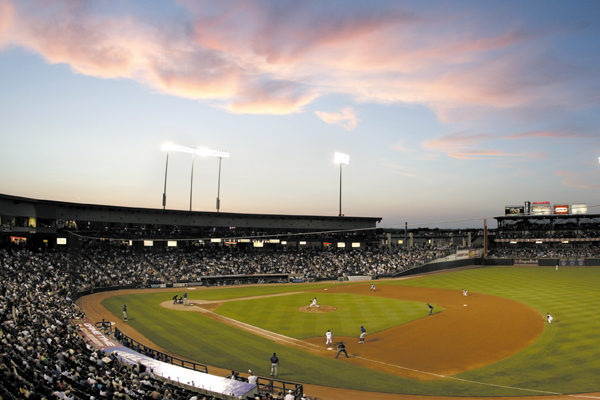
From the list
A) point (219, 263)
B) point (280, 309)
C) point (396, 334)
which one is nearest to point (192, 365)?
point (396, 334)

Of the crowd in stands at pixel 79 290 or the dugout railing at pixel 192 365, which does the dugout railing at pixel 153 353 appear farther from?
the crowd in stands at pixel 79 290

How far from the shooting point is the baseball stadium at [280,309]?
19.4 meters

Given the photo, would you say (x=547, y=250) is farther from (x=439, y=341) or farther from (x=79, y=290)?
(x=79, y=290)

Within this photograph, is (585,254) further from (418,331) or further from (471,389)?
(471,389)

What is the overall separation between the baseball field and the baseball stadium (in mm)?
175

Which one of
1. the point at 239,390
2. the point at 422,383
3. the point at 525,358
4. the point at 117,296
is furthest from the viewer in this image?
the point at 117,296

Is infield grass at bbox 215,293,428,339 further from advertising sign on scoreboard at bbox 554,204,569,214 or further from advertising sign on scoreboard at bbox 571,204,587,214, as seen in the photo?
advertising sign on scoreboard at bbox 571,204,587,214

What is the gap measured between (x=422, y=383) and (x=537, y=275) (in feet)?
189

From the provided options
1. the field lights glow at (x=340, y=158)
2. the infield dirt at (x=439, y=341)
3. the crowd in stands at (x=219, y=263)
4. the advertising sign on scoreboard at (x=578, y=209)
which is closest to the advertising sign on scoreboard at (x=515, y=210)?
the advertising sign on scoreboard at (x=578, y=209)

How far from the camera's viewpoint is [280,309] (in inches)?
1622

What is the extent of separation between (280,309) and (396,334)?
14288mm

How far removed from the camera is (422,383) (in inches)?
827

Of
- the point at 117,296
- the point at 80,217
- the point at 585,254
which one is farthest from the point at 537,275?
the point at 80,217

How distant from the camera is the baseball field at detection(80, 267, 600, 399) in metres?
21.5
